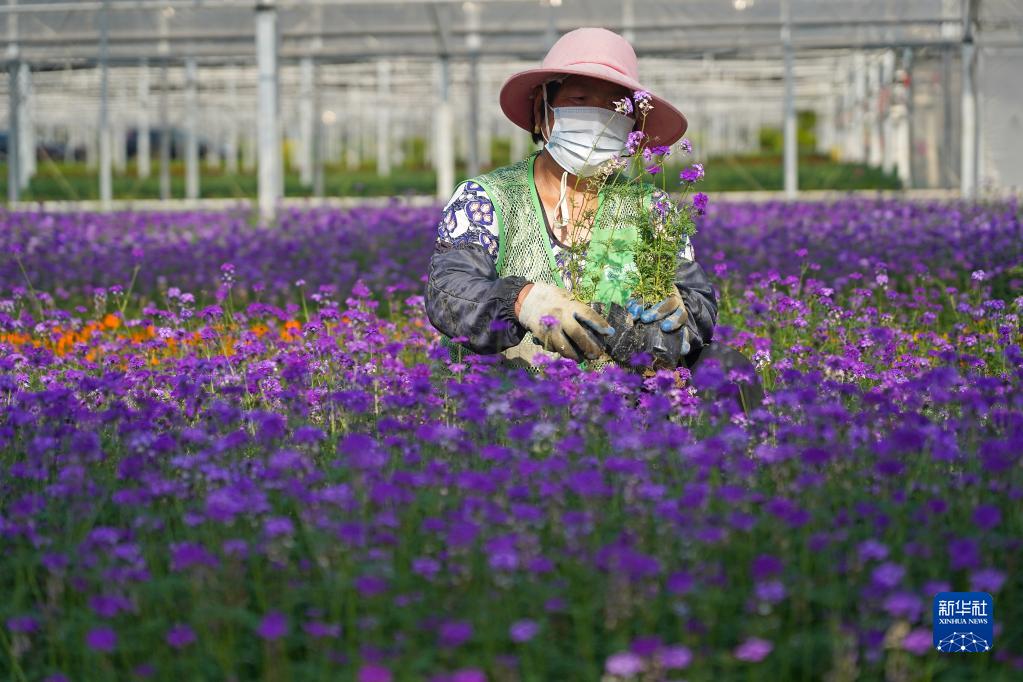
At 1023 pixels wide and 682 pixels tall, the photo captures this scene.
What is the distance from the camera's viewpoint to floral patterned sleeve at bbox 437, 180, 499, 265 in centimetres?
373

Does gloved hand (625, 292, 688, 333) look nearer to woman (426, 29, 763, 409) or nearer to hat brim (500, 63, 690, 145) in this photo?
woman (426, 29, 763, 409)

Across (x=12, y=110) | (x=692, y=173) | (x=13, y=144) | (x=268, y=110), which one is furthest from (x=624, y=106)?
(x=12, y=110)

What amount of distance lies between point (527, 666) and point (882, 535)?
2.34 feet

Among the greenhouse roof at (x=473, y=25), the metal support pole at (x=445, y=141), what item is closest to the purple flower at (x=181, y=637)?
the greenhouse roof at (x=473, y=25)

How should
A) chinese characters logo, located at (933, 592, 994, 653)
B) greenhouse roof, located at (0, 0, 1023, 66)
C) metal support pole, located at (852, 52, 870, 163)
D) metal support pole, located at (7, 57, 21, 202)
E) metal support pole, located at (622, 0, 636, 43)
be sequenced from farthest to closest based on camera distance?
metal support pole, located at (852, 52, 870, 163) → metal support pole, located at (622, 0, 636, 43) → greenhouse roof, located at (0, 0, 1023, 66) → metal support pole, located at (7, 57, 21, 202) → chinese characters logo, located at (933, 592, 994, 653)

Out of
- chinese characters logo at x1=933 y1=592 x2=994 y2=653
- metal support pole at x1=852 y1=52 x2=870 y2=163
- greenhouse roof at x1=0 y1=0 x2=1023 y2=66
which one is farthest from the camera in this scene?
metal support pole at x1=852 y1=52 x2=870 y2=163

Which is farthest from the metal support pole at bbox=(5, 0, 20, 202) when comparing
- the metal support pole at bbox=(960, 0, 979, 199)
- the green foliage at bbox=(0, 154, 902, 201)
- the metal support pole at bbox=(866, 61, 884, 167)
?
the metal support pole at bbox=(866, 61, 884, 167)

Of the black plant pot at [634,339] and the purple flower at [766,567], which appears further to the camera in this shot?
the black plant pot at [634,339]

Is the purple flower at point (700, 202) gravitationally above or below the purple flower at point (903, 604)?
above

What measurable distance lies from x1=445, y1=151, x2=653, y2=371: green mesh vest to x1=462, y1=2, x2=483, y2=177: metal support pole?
47.1 ft

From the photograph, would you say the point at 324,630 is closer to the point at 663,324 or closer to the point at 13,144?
the point at 663,324

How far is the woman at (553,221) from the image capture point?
3424 millimetres

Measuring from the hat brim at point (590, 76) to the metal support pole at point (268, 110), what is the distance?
956 centimetres

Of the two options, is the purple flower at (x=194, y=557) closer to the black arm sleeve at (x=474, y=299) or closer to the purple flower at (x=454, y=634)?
the purple flower at (x=454, y=634)
